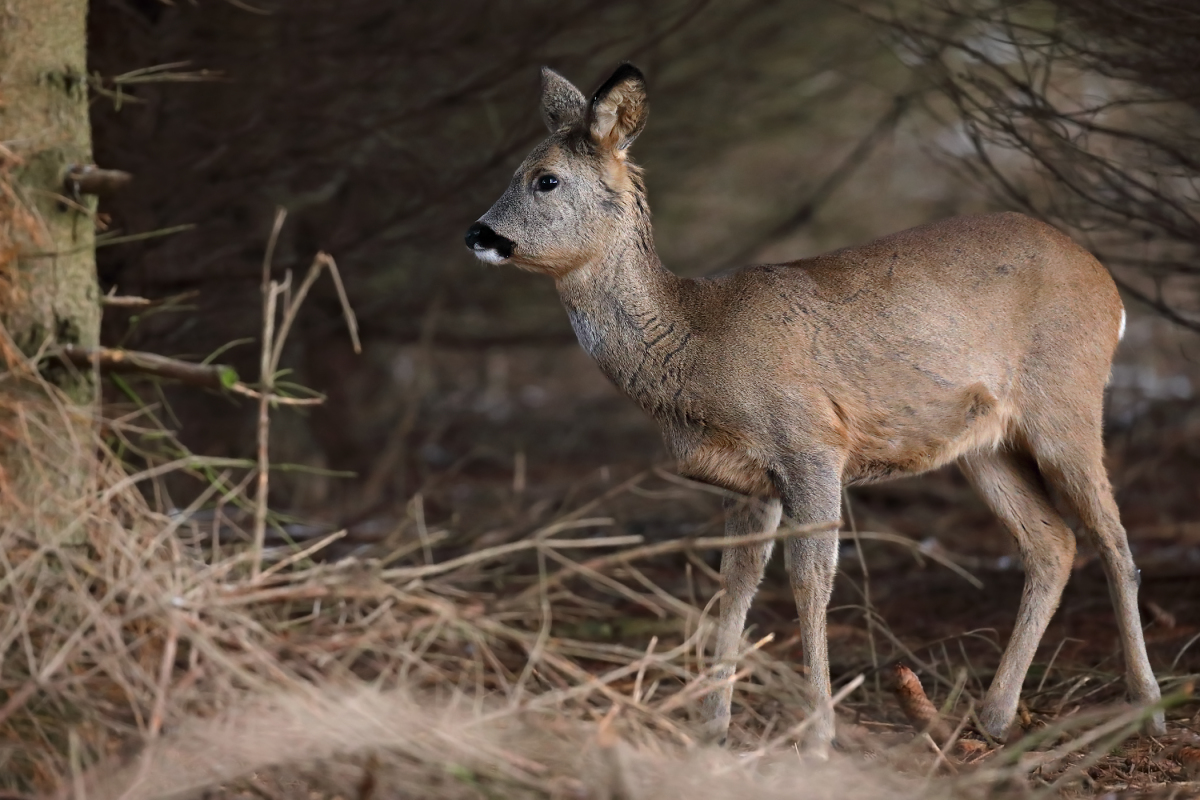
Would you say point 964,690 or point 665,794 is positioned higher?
point 665,794

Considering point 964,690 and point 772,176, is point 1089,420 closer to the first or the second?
point 964,690

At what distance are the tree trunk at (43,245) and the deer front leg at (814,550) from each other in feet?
8.82

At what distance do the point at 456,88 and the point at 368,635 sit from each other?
4.90 meters

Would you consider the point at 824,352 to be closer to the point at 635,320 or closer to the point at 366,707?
the point at 635,320

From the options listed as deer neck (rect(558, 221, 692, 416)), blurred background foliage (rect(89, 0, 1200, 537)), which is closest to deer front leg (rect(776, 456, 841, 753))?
deer neck (rect(558, 221, 692, 416))

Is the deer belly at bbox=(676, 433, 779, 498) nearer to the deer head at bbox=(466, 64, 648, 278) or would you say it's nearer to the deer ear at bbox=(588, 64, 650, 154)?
the deer head at bbox=(466, 64, 648, 278)

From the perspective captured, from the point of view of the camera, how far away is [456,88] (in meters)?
7.94

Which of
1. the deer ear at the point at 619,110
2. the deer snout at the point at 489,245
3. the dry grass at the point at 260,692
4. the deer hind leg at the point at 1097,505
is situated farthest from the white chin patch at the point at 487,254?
the deer hind leg at the point at 1097,505

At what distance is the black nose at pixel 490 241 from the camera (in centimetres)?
571

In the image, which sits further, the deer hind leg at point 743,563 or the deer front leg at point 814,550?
the deer hind leg at point 743,563

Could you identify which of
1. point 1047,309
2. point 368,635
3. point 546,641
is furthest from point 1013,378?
point 368,635

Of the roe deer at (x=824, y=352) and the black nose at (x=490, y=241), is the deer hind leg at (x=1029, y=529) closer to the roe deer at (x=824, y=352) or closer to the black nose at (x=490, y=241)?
the roe deer at (x=824, y=352)

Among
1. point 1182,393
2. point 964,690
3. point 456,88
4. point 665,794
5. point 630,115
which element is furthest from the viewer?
point 1182,393

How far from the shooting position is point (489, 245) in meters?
5.71
